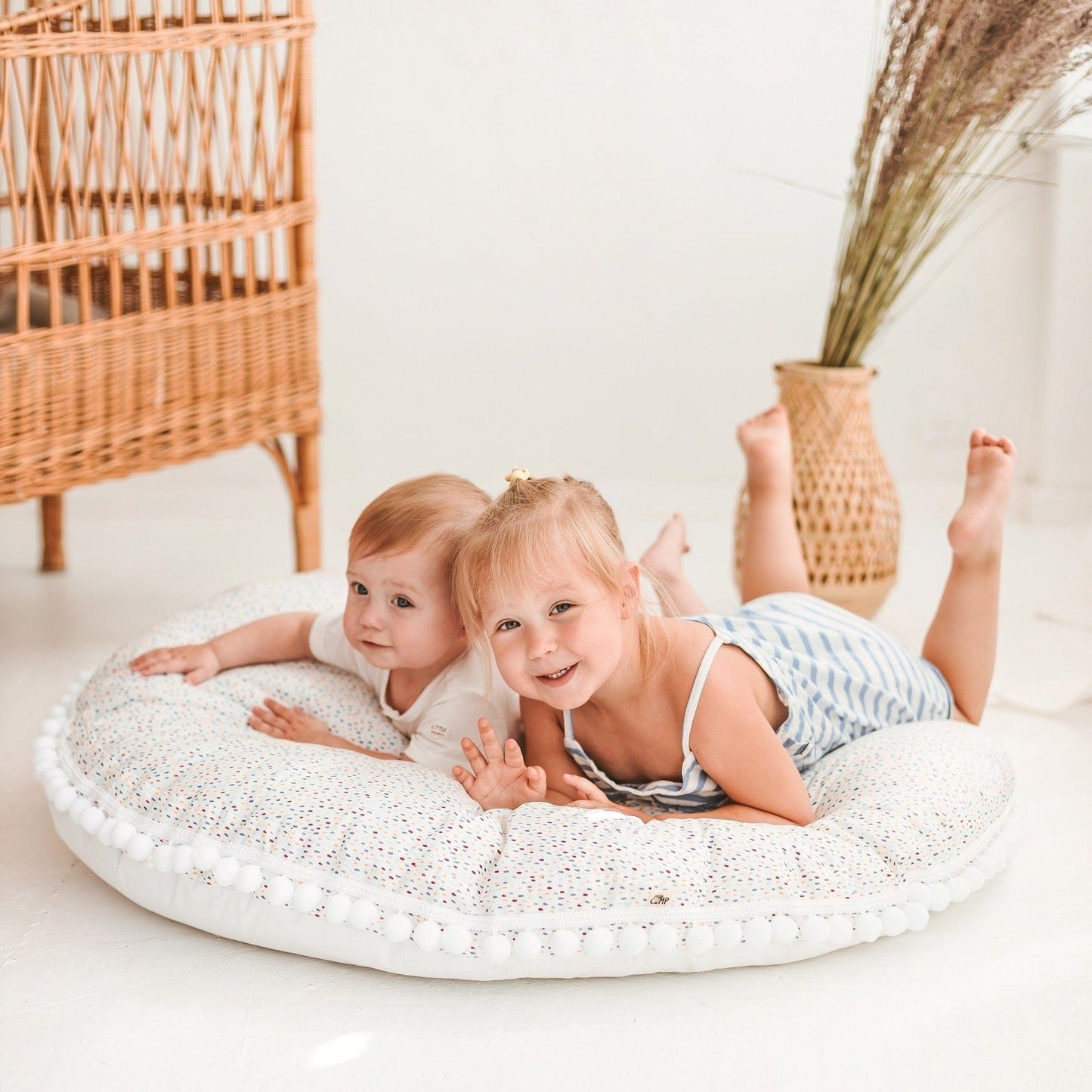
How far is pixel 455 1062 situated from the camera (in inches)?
41.3

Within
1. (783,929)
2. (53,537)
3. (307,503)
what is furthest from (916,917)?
(53,537)

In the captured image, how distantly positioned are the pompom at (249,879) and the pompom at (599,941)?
29cm

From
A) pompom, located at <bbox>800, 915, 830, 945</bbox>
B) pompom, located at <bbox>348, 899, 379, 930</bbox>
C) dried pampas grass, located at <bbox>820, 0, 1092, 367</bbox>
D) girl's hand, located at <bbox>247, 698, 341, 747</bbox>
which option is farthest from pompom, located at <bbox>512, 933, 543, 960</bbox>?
dried pampas grass, located at <bbox>820, 0, 1092, 367</bbox>

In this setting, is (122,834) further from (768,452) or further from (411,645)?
(768,452)

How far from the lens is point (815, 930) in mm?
1139

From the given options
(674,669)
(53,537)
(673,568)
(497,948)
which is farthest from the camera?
(53,537)

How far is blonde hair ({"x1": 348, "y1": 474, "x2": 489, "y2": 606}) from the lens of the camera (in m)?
1.37

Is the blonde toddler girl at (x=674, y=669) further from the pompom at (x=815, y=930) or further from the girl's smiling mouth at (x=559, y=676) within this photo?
the pompom at (x=815, y=930)

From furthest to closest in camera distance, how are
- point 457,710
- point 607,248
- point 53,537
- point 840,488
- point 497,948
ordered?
1. point 607,248
2. point 53,537
3. point 840,488
4. point 457,710
5. point 497,948

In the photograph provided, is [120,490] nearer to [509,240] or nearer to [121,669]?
[509,240]

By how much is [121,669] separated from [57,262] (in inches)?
21.5

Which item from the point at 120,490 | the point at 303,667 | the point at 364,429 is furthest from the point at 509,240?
the point at 303,667

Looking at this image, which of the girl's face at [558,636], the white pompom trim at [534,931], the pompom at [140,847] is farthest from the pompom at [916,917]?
the pompom at [140,847]

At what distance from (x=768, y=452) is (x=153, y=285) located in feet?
3.56
